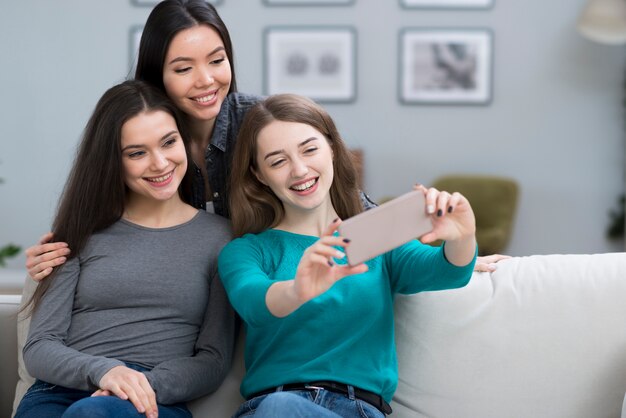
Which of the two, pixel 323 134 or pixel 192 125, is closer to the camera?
pixel 323 134

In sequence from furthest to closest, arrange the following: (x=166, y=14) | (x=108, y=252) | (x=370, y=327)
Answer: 1. (x=166, y=14)
2. (x=108, y=252)
3. (x=370, y=327)

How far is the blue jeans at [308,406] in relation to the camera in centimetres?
177

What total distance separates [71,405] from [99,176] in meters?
0.57

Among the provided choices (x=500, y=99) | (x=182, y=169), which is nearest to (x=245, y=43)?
(x=500, y=99)

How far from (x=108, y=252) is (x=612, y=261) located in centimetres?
124

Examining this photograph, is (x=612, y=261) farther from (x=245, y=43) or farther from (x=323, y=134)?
(x=245, y=43)

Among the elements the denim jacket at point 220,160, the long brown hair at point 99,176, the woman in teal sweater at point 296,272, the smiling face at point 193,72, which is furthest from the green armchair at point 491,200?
the long brown hair at point 99,176

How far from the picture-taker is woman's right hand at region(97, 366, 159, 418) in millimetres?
1884

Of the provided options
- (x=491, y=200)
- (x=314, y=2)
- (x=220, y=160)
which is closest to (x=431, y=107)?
(x=491, y=200)

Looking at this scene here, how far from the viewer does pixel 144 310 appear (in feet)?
6.91

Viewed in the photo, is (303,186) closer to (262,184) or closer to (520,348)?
(262,184)

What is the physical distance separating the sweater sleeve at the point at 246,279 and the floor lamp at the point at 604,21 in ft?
12.4

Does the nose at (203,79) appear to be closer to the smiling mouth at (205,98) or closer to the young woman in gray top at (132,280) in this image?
the smiling mouth at (205,98)

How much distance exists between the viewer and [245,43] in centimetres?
573
